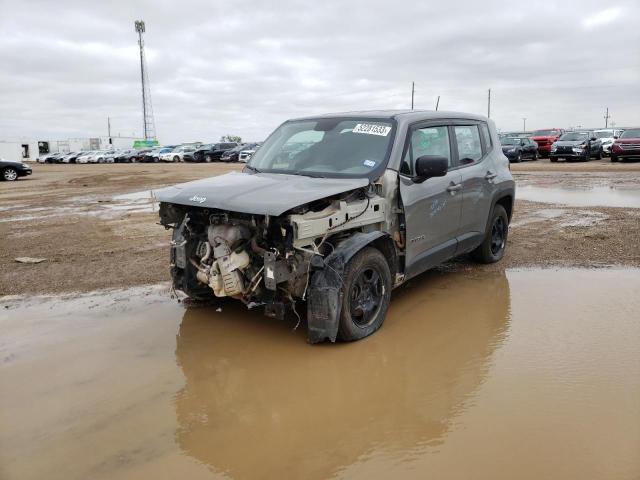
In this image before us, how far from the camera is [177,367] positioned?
3980 mm

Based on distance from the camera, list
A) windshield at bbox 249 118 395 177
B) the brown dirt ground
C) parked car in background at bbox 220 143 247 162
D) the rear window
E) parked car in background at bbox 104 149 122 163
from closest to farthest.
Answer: windshield at bbox 249 118 395 177 < the rear window < the brown dirt ground < parked car in background at bbox 220 143 247 162 < parked car in background at bbox 104 149 122 163

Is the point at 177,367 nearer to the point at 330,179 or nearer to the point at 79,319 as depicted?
the point at 79,319

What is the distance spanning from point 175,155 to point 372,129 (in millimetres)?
44994

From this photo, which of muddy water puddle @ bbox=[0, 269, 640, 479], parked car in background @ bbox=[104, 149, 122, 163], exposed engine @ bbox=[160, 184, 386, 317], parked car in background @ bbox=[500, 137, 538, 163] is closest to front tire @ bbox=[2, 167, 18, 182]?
muddy water puddle @ bbox=[0, 269, 640, 479]

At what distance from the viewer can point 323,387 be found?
3613 mm

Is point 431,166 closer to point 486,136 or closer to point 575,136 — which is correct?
point 486,136

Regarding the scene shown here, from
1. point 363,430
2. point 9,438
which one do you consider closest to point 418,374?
point 363,430

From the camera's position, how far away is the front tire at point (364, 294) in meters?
4.12

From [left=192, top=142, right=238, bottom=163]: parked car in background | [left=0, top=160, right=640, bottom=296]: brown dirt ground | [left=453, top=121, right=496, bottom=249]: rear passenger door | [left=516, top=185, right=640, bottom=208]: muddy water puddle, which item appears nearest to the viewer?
[left=453, top=121, right=496, bottom=249]: rear passenger door

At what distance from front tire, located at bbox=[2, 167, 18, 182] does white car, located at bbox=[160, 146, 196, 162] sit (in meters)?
23.1

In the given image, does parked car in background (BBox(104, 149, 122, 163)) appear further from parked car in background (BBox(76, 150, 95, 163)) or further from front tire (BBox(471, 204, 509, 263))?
front tire (BBox(471, 204, 509, 263))

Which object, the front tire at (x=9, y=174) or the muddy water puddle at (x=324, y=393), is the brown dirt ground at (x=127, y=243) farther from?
the front tire at (x=9, y=174)

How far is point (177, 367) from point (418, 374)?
5.75 feet

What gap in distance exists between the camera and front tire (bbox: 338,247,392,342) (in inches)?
162
